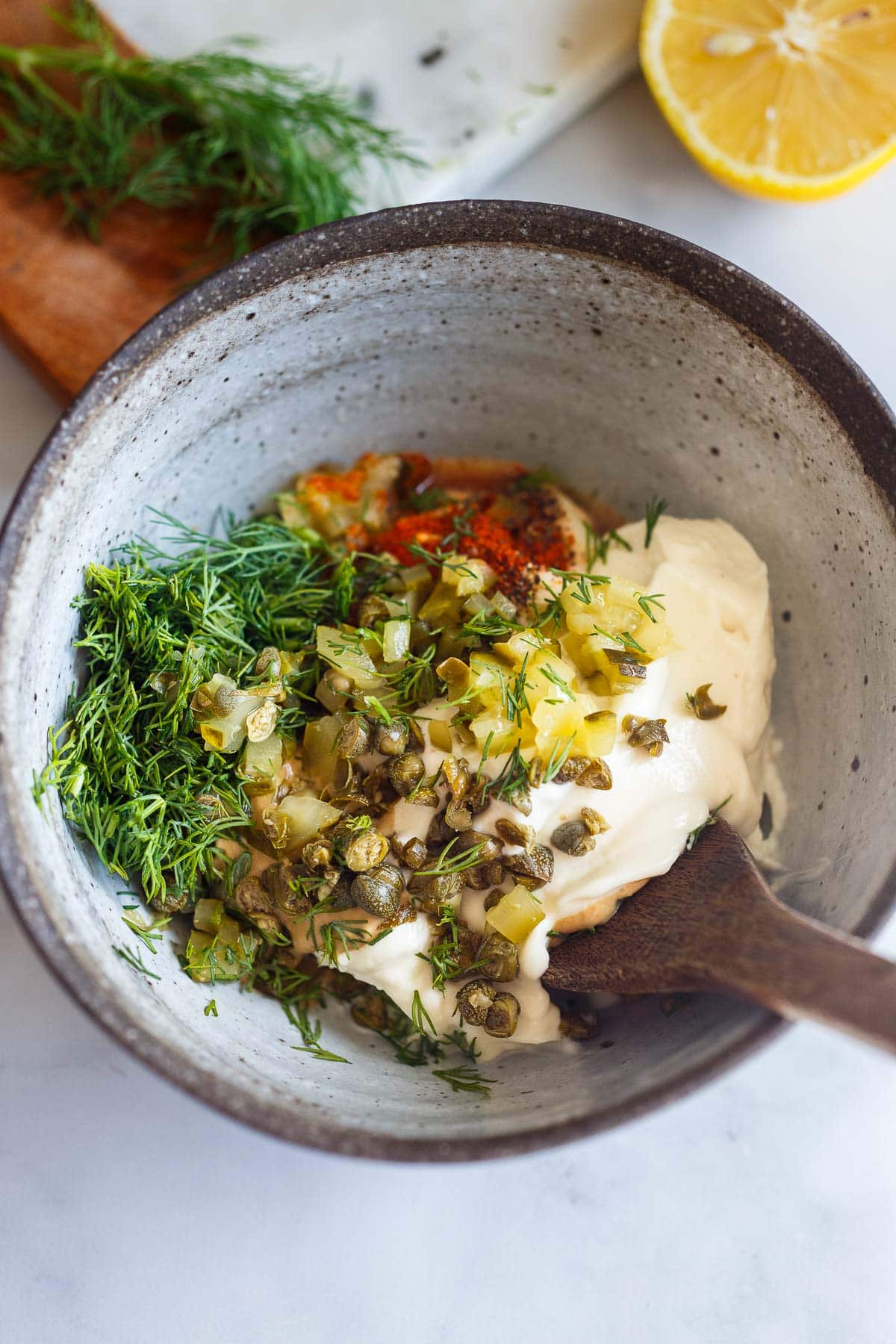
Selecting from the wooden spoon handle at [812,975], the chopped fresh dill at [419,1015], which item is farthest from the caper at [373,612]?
the wooden spoon handle at [812,975]

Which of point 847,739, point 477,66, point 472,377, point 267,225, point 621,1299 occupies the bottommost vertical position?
point 621,1299

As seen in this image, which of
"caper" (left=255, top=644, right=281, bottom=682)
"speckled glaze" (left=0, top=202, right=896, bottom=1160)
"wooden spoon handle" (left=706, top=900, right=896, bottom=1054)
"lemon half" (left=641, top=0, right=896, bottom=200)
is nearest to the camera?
"wooden spoon handle" (left=706, top=900, right=896, bottom=1054)

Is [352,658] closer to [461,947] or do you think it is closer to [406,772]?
[406,772]

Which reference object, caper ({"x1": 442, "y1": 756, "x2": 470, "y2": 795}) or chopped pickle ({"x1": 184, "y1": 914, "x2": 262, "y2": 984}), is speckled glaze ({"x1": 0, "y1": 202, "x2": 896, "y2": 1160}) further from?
caper ({"x1": 442, "y1": 756, "x2": 470, "y2": 795})

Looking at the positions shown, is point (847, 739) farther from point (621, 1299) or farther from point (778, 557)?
point (621, 1299)

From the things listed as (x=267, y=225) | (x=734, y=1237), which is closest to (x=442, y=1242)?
(x=734, y=1237)

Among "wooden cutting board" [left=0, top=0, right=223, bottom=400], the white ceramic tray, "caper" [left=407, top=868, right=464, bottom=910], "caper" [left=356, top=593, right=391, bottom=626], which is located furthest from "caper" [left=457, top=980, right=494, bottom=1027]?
the white ceramic tray
